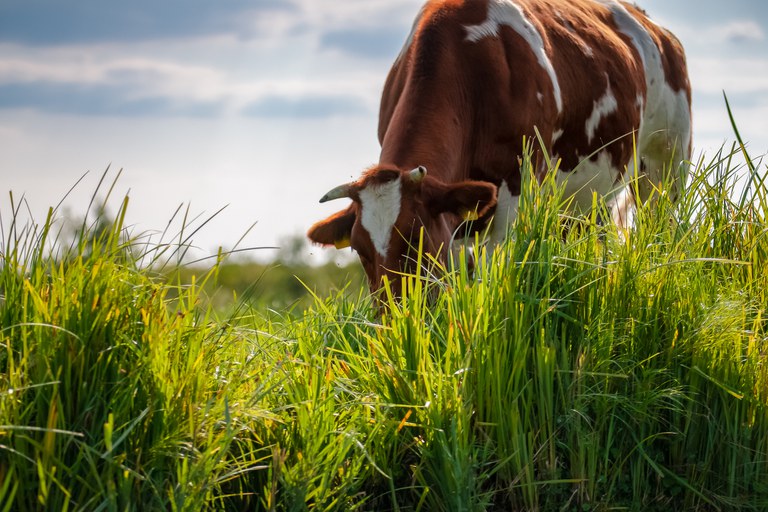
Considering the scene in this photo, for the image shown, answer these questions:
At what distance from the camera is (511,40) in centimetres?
658

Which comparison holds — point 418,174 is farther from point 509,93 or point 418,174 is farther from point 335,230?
point 509,93

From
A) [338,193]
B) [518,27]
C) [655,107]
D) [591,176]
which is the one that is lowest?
[338,193]

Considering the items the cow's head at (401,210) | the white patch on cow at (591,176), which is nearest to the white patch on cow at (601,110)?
the white patch on cow at (591,176)

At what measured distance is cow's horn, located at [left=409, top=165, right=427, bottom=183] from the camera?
5.27 m

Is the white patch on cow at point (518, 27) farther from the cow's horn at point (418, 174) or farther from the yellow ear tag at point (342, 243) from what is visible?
the yellow ear tag at point (342, 243)

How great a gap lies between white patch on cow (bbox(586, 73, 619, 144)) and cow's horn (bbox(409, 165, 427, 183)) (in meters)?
2.56

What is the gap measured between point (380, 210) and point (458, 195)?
0.50m

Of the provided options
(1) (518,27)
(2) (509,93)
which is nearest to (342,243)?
(2) (509,93)

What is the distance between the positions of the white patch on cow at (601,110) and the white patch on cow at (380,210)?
2.71 meters

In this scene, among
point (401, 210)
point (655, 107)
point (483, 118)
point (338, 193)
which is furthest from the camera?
point (655, 107)

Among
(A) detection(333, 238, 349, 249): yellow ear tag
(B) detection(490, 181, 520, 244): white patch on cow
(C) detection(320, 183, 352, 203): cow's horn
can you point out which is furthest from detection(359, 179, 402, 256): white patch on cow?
(B) detection(490, 181, 520, 244): white patch on cow

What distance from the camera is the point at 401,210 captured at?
5.21 meters

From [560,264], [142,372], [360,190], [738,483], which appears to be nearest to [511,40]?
[360,190]

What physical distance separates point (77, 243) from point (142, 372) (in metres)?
0.58
